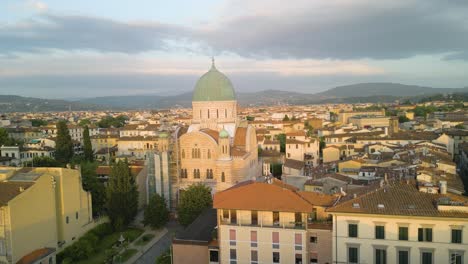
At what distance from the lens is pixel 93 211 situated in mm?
40156

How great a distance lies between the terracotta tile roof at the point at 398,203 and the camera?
21219mm

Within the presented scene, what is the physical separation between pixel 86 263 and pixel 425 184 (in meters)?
23.4

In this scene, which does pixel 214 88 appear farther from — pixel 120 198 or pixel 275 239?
pixel 275 239

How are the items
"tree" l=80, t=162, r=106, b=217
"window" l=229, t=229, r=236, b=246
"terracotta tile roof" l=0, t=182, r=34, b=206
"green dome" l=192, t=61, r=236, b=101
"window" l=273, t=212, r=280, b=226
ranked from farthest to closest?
"green dome" l=192, t=61, r=236, b=101 → "tree" l=80, t=162, r=106, b=217 → "terracotta tile roof" l=0, t=182, r=34, b=206 → "window" l=229, t=229, r=236, b=246 → "window" l=273, t=212, r=280, b=226

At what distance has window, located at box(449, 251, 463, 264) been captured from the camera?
20.7 m

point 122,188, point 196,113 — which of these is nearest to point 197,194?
point 122,188

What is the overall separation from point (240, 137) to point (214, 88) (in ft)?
21.6

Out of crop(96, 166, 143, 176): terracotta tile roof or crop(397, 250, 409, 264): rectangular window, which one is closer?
crop(397, 250, 409, 264): rectangular window

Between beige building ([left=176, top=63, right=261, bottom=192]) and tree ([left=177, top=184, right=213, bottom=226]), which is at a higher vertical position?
beige building ([left=176, top=63, right=261, bottom=192])

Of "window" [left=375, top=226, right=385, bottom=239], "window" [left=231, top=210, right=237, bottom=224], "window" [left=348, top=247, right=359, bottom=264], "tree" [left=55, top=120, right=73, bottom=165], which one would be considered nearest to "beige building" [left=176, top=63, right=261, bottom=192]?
"window" [left=231, top=210, right=237, bottom=224]

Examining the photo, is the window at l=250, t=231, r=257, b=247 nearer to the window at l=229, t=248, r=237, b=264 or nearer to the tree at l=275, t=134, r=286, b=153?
the window at l=229, t=248, r=237, b=264

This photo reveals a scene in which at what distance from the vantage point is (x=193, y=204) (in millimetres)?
35781

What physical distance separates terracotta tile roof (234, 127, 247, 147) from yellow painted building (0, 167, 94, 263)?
678 inches

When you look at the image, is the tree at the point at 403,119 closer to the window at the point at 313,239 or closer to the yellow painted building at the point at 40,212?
the yellow painted building at the point at 40,212
